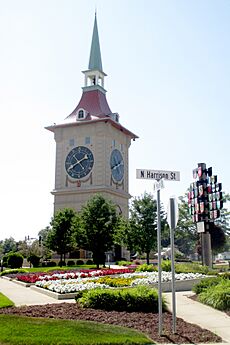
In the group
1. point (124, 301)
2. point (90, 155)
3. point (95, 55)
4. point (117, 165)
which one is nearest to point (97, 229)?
point (90, 155)

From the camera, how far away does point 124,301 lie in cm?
1111

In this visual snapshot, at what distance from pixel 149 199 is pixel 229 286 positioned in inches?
1026

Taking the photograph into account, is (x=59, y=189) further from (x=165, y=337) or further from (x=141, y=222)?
(x=165, y=337)

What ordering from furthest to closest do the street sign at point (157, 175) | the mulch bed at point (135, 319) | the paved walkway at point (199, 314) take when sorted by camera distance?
1. the paved walkway at point (199, 314)
2. the street sign at point (157, 175)
3. the mulch bed at point (135, 319)

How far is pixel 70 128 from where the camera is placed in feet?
205

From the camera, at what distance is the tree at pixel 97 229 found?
120ft

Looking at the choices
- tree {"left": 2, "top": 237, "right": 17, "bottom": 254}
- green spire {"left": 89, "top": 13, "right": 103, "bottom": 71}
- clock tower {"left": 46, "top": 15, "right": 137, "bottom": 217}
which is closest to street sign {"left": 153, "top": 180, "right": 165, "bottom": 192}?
clock tower {"left": 46, "top": 15, "right": 137, "bottom": 217}

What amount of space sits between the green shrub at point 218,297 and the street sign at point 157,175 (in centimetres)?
471

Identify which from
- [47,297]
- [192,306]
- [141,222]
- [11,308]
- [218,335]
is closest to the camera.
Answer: [218,335]

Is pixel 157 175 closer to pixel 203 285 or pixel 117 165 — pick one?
pixel 203 285

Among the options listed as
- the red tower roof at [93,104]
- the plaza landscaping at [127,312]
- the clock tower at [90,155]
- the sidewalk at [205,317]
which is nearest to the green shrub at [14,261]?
the clock tower at [90,155]

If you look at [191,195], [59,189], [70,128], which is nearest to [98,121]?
[70,128]

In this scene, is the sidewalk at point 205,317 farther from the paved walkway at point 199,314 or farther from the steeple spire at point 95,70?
the steeple spire at point 95,70

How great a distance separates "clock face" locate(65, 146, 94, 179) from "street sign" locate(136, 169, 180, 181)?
5087 cm
